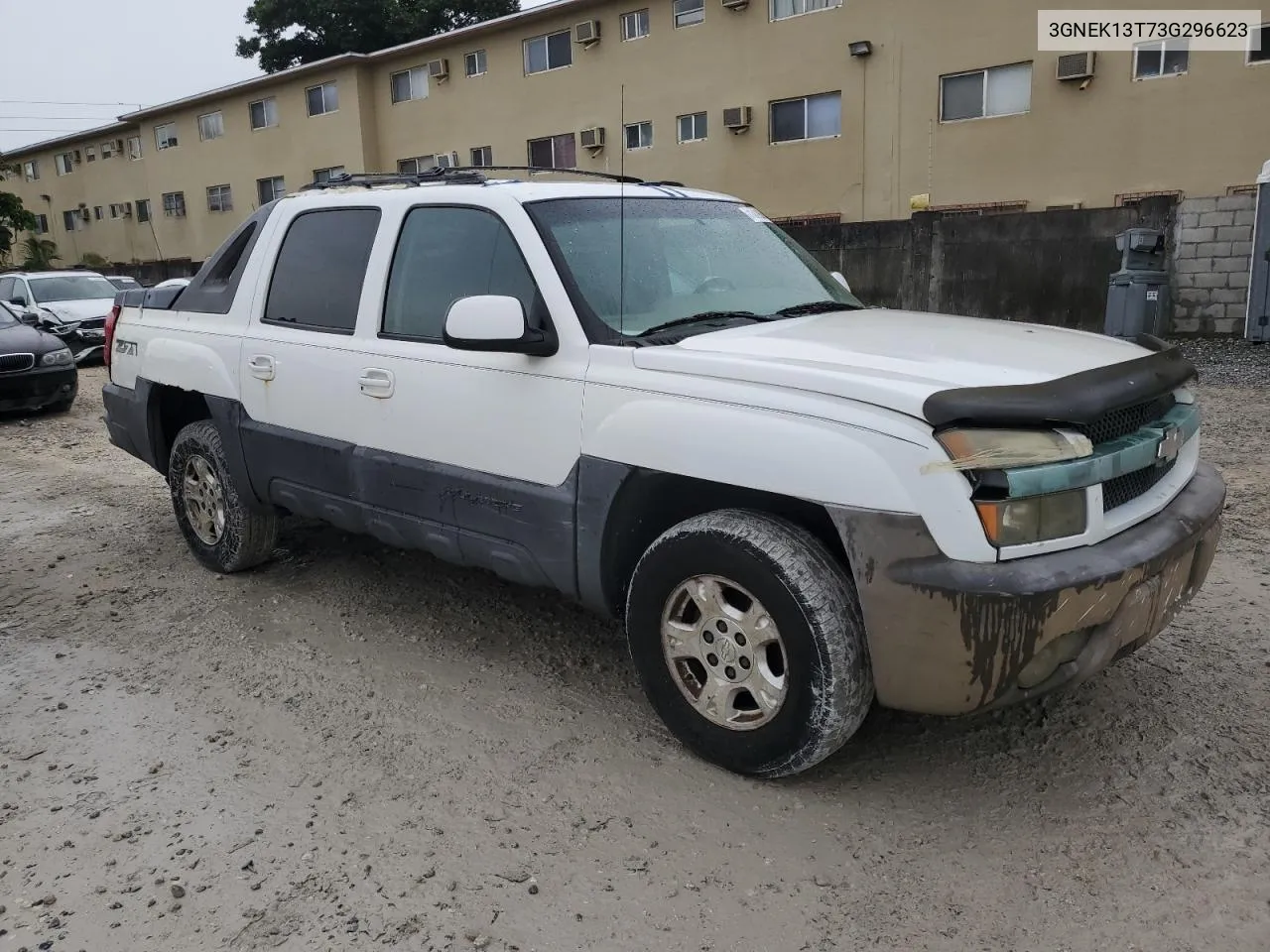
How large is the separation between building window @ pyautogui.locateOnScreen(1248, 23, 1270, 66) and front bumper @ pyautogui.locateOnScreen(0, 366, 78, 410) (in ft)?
57.4

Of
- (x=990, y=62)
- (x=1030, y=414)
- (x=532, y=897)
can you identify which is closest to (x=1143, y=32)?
(x=990, y=62)

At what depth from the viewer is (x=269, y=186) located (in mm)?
32188

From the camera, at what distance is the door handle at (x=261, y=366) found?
4.54 m

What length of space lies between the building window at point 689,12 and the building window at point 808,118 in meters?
2.66

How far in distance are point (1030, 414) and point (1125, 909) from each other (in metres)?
1.28

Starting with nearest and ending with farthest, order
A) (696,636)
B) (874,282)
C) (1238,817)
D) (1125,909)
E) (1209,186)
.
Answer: (1125,909), (1238,817), (696,636), (874,282), (1209,186)

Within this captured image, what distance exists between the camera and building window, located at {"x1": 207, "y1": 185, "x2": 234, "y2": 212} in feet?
110

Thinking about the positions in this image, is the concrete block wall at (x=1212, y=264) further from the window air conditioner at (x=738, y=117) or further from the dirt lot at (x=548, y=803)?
the window air conditioner at (x=738, y=117)

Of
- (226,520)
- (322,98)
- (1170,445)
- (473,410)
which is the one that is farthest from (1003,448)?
(322,98)

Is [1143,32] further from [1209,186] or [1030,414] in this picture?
[1030,414]

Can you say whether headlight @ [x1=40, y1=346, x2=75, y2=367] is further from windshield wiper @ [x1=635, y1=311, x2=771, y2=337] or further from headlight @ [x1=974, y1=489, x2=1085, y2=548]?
headlight @ [x1=974, y1=489, x2=1085, y2=548]

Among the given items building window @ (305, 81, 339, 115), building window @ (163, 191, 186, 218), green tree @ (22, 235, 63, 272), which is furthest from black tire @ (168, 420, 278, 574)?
green tree @ (22, 235, 63, 272)

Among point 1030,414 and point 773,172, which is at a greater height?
point 773,172

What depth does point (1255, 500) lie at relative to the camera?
585 cm
